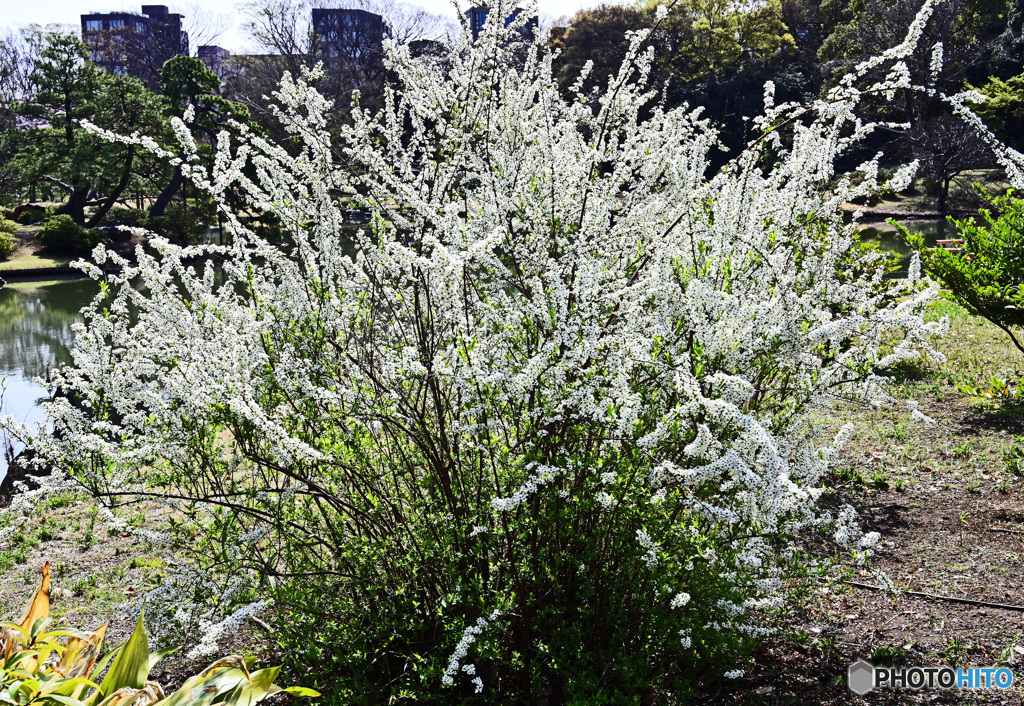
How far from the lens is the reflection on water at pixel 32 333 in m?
11.4

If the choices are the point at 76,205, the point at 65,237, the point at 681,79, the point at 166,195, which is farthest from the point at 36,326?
the point at 681,79

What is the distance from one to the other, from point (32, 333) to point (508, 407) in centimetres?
1760

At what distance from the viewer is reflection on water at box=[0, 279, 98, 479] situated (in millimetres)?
11352

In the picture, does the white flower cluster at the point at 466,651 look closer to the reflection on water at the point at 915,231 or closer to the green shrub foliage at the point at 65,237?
the reflection on water at the point at 915,231

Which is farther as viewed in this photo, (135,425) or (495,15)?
(495,15)

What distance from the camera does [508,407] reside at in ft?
10.2

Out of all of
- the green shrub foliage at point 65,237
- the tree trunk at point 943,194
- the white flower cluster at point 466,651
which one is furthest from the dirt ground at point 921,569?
the green shrub foliage at point 65,237

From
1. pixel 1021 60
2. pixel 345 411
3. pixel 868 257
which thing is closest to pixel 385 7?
pixel 1021 60

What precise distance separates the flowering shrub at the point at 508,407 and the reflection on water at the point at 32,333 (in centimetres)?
652

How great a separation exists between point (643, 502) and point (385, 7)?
4376 cm

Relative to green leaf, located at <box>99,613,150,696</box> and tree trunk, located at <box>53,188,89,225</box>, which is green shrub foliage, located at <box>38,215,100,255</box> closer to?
tree trunk, located at <box>53,188,89,225</box>

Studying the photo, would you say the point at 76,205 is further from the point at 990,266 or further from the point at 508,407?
the point at 990,266

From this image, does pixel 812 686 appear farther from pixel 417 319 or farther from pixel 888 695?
pixel 417 319

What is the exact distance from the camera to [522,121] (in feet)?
12.2
